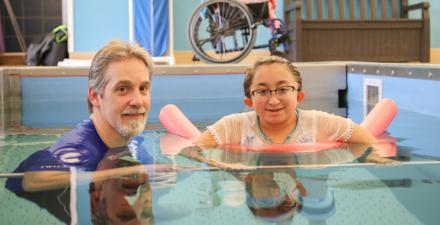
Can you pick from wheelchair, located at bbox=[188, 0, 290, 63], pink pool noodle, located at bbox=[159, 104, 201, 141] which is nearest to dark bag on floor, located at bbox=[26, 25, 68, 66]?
wheelchair, located at bbox=[188, 0, 290, 63]

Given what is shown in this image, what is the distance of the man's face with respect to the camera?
2027 millimetres

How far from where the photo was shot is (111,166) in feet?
5.80

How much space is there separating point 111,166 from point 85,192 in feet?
0.90

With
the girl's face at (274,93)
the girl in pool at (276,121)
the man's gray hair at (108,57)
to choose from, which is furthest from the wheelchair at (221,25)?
the man's gray hair at (108,57)

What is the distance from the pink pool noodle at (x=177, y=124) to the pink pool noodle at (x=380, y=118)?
0.87m

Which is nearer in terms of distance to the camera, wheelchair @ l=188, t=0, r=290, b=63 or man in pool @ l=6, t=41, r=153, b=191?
man in pool @ l=6, t=41, r=153, b=191

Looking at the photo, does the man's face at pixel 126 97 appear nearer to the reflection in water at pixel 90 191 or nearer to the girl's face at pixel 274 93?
the reflection in water at pixel 90 191

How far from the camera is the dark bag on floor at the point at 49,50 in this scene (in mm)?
7469

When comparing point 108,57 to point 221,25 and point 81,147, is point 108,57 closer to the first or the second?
point 81,147

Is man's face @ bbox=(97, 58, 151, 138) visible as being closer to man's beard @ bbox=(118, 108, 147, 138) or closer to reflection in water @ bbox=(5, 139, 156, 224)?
man's beard @ bbox=(118, 108, 147, 138)

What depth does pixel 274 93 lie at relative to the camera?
2.56 meters

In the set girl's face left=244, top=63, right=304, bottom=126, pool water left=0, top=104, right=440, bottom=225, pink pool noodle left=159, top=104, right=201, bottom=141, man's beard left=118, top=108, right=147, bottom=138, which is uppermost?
girl's face left=244, top=63, right=304, bottom=126

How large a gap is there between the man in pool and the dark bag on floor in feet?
18.2

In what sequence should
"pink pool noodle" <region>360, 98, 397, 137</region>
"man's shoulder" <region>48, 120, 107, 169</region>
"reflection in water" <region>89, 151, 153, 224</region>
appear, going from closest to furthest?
"reflection in water" <region>89, 151, 153, 224</region>, "man's shoulder" <region>48, 120, 107, 169</region>, "pink pool noodle" <region>360, 98, 397, 137</region>
